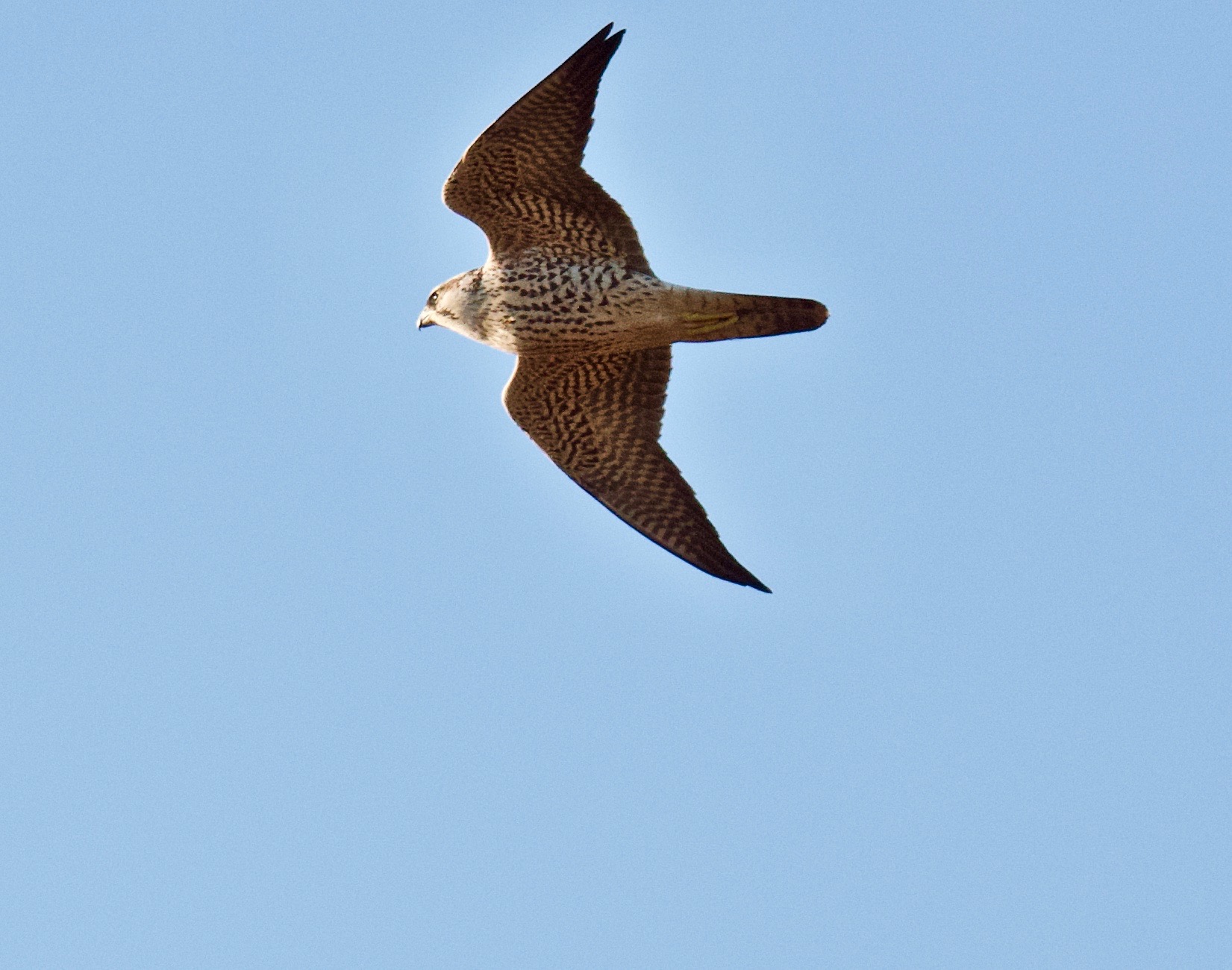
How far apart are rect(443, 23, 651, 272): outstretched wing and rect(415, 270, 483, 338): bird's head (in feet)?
0.88

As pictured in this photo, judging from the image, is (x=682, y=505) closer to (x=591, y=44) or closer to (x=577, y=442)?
(x=577, y=442)

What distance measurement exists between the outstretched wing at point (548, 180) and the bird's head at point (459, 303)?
0.27 meters

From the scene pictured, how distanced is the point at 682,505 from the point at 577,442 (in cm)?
87

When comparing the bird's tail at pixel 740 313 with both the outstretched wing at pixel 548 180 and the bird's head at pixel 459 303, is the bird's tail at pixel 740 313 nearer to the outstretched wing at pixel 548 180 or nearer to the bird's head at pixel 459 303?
the outstretched wing at pixel 548 180

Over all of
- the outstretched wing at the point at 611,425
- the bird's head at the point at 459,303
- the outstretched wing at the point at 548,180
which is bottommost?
the outstretched wing at the point at 611,425

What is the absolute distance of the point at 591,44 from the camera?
10062 mm

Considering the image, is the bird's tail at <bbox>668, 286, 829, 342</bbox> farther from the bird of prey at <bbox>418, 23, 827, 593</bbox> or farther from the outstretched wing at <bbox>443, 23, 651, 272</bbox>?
the outstretched wing at <bbox>443, 23, 651, 272</bbox>

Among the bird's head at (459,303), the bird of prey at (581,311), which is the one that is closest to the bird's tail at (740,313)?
the bird of prey at (581,311)

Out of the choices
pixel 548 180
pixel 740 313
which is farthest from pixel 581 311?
pixel 740 313

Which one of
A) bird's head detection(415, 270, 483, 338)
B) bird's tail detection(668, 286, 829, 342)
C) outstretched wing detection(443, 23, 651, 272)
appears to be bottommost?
bird's tail detection(668, 286, 829, 342)

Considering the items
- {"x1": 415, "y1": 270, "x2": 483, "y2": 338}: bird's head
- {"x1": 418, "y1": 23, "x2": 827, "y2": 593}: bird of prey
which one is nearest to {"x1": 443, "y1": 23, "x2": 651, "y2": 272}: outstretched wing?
{"x1": 418, "y1": 23, "x2": 827, "y2": 593}: bird of prey

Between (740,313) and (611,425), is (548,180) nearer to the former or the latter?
(740,313)

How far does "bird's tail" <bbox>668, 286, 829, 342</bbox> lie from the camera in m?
10.5

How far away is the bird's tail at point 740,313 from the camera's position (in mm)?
10492
